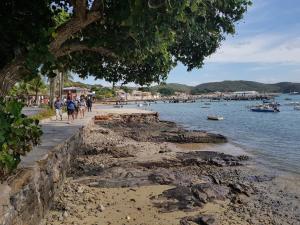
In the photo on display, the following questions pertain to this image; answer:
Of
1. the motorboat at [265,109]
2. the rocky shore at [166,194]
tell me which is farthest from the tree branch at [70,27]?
the motorboat at [265,109]

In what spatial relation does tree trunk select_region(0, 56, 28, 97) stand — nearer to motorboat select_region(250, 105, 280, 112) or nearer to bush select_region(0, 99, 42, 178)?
bush select_region(0, 99, 42, 178)

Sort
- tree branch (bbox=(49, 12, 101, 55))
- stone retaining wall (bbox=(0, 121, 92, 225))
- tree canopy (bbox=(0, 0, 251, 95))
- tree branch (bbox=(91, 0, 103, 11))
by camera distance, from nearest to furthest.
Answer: stone retaining wall (bbox=(0, 121, 92, 225)), tree canopy (bbox=(0, 0, 251, 95)), tree branch (bbox=(91, 0, 103, 11)), tree branch (bbox=(49, 12, 101, 55))

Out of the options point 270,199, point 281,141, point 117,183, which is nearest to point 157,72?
point 117,183

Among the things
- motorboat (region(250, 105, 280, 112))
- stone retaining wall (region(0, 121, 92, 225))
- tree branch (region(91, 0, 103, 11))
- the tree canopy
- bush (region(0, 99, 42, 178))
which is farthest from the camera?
motorboat (region(250, 105, 280, 112))

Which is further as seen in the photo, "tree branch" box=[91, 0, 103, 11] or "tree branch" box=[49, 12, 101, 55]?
"tree branch" box=[49, 12, 101, 55]

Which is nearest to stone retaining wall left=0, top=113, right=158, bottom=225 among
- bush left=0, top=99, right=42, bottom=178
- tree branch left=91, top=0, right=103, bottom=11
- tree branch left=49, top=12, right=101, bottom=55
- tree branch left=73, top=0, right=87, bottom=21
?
bush left=0, top=99, right=42, bottom=178

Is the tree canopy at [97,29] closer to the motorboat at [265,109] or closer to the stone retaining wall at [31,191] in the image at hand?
the stone retaining wall at [31,191]

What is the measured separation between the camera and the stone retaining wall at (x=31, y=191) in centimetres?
618

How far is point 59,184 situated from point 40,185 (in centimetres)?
286

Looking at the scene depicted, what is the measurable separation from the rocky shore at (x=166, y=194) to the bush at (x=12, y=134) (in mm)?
2198

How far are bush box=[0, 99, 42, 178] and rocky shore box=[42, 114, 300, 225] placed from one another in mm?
2198

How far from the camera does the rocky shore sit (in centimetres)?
972

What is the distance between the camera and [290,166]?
64.8ft

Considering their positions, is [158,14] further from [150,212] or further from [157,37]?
[150,212]
